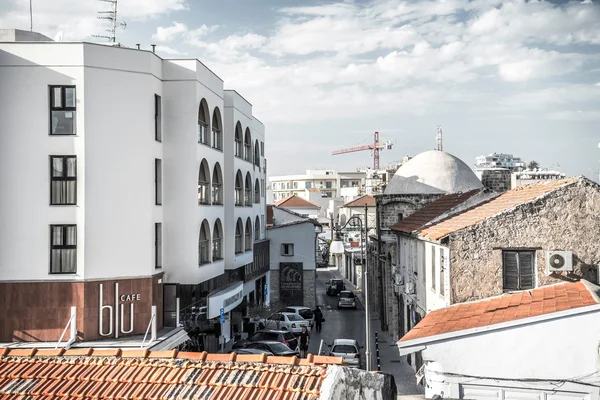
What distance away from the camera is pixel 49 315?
21.3 m

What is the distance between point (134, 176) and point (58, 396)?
14.7 metres

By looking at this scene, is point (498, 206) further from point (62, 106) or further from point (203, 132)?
point (62, 106)

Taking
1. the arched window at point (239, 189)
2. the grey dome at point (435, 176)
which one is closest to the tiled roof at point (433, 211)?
the grey dome at point (435, 176)

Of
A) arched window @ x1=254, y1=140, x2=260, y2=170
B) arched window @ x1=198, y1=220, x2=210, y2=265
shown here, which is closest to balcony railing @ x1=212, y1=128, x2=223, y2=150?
arched window @ x1=198, y1=220, x2=210, y2=265

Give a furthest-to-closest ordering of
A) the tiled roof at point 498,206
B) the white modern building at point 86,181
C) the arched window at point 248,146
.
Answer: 1. the arched window at point 248,146
2. the white modern building at point 86,181
3. the tiled roof at point 498,206

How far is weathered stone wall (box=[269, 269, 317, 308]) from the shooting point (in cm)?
4591

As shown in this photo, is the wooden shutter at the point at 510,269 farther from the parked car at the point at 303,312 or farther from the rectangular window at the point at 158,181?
the parked car at the point at 303,312

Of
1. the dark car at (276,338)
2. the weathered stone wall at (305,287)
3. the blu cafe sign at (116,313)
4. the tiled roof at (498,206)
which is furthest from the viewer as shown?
the weathered stone wall at (305,287)

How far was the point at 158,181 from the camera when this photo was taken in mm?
23719

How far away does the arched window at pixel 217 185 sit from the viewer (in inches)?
1113

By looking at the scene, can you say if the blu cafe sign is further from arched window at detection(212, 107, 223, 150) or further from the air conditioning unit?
the air conditioning unit

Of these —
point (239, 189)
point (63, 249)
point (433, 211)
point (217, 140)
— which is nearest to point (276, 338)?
point (239, 189)

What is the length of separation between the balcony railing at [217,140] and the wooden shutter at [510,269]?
43.8 ft

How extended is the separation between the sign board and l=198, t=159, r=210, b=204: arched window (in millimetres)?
20469
